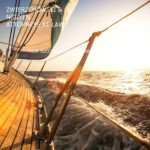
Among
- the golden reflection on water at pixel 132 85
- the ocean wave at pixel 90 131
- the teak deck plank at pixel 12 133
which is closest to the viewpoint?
the teak deck plank at pixel 12 133

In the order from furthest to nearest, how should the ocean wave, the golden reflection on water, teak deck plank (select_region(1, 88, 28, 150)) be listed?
1. the golden reflection on water
2. the ocean wave
3. teak deck plank (select_region(1, 88, 28, 150))

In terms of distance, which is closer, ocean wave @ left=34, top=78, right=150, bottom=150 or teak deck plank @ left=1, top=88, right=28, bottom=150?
teak deck plank @ left=1, top=88, right=28, bottom=150

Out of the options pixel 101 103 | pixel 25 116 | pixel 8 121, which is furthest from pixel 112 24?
pixel 101 103

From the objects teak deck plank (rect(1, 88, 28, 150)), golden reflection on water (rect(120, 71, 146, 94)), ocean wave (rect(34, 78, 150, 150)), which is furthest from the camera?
golden reflection on water (rect(120, 71, 146, 94))

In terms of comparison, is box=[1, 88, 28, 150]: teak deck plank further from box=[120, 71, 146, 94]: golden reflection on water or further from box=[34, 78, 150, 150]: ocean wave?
box=[120, 71, 146, 94]: golden reflection on water

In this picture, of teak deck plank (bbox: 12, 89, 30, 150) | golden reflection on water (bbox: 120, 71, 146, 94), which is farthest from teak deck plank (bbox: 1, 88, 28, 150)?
golden reflection on water (bbox: 120, 71, 146, 94)

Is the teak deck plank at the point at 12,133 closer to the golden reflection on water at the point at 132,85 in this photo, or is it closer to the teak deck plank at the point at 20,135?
the teak deck plank at the point at 20,135

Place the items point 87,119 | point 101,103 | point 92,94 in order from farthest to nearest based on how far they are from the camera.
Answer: point 92,94
point 101,103
point 87,119

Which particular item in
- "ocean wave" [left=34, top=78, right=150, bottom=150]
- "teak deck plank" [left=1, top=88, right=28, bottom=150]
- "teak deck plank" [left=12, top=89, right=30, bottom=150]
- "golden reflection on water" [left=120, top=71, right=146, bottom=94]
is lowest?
"ocean wave" [left=34, top=78, right=150, bottom=150]

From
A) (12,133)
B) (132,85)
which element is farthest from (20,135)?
(132,85)

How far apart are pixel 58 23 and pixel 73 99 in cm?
753

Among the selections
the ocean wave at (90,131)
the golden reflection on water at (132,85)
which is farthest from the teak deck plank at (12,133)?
the golden reflection on water at (132,85)

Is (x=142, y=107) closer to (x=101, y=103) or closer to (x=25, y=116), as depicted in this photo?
(x=101, y=103)

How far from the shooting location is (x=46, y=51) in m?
13.0
